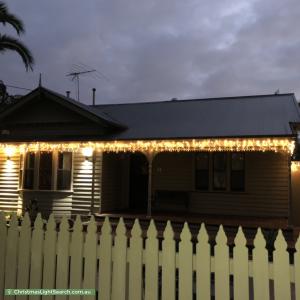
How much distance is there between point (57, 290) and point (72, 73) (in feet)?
64.0

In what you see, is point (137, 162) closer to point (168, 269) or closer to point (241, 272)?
point (168, 269)

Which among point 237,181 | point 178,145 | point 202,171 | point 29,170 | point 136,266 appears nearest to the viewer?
point 136,266

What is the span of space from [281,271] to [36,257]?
7.63 ft

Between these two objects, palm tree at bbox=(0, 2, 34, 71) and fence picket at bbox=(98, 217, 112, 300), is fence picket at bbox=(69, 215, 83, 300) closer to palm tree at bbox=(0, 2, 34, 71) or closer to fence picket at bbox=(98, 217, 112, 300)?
fence picket at bbox=(98, 217, 112, 300)

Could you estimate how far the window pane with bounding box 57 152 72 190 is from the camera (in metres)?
13.9

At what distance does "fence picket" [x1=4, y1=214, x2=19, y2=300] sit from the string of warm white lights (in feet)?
24.3

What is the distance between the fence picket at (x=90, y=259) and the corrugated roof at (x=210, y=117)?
24.2 feet

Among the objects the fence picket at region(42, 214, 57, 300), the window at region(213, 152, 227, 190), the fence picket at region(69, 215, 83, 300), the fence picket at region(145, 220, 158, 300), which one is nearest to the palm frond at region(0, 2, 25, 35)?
the window at region(213, 152, 227, 190)

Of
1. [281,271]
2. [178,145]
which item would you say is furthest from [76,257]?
[178,145]

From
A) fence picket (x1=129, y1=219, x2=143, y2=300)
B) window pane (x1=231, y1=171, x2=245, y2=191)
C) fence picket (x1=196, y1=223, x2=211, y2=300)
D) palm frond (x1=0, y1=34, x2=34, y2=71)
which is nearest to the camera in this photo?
fence picket (x1=196, y1=223, x2=211, y2=300)

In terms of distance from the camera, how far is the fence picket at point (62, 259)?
3594mm

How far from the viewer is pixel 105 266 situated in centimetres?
343

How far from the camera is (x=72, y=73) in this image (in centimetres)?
2184

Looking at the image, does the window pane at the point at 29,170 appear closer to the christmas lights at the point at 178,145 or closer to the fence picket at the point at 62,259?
the christmas lights at the point at 178,145
